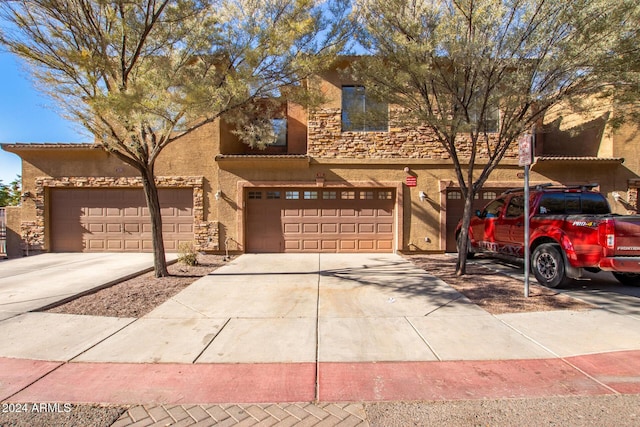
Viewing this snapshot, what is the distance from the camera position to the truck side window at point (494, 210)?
8574 mm

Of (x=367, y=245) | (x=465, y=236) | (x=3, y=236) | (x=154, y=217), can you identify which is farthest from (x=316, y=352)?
(x=3, y=236)

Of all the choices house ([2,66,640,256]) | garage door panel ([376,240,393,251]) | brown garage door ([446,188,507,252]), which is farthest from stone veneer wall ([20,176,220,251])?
brown garage door ([446,188,507,252])

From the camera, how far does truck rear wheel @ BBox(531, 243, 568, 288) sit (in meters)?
6.33

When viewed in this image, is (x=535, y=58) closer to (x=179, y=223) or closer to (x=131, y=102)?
(x=131, y=102)

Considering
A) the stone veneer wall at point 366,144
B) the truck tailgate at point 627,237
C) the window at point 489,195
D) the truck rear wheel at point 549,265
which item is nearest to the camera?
the truck tailgate at point 627,237

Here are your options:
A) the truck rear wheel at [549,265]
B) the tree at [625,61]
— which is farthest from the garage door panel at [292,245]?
the tree at [625,61]

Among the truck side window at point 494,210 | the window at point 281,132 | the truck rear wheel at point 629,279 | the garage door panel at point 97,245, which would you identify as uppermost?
the window at point 281,132

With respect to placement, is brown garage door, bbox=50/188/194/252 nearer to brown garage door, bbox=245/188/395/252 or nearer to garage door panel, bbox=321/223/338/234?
brown garage door, bbox=245/188/395/252

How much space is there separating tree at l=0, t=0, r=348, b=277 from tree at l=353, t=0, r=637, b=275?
3.75ft

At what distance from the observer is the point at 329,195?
1118 centimetres

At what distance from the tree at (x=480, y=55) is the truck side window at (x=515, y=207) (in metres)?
1.21

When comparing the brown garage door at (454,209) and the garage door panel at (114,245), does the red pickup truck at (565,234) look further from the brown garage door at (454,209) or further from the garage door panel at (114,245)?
the garage door panel at (114,245)

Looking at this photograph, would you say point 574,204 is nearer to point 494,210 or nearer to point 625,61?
point 494,210

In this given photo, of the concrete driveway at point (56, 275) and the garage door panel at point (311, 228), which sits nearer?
the concrete driveway at point (56, 275)
